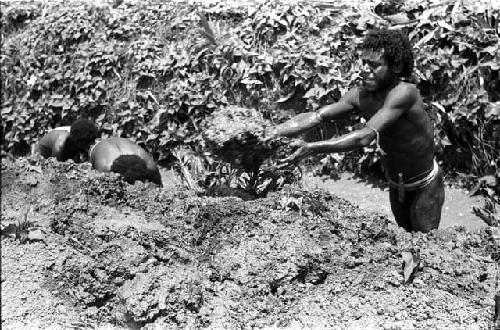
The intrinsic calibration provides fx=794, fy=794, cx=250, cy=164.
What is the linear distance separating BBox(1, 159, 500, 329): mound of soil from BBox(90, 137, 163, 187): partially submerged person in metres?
1.00

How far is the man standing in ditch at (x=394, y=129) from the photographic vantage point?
161 inches

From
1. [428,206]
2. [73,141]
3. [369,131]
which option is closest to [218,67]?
[73,141]

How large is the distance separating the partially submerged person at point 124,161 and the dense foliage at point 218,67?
4.88ft

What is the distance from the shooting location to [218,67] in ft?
23.1

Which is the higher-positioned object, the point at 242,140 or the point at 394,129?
the point at 242,140

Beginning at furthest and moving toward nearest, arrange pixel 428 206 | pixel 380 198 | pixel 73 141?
pixel 380 198
pixel 73 141
pixel 428 206

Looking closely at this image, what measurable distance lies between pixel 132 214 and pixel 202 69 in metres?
3.11

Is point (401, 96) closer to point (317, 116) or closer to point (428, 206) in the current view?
point (317, 116)

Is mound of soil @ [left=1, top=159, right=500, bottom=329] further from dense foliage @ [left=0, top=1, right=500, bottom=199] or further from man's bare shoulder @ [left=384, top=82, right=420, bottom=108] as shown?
dense foliage @ [left=0, top=1, right=500, bottom=199]

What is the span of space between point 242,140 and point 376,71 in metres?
0.83

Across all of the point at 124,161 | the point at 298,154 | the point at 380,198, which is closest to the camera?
the point at 298,154

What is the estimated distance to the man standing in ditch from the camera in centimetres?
408

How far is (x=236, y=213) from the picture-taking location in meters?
3.98

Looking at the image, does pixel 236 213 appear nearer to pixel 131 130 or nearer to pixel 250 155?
pixel 250 155
